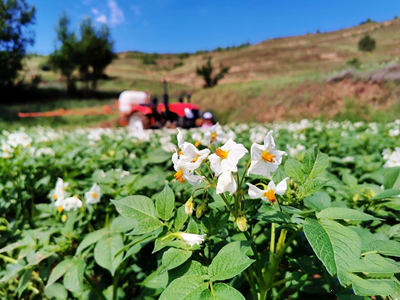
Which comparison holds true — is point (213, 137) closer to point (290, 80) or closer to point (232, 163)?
point (232, 163)

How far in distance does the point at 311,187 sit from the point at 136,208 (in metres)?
0.50

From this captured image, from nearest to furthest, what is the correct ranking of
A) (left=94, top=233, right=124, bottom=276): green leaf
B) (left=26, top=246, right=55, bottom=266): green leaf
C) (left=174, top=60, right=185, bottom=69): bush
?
(left=94, top=233, right=124, bottom=276): green leaf, (left=26, top=246, right=55, bottom=266): green leaf, (left=174, top=60, right=185, bottom=69): bush

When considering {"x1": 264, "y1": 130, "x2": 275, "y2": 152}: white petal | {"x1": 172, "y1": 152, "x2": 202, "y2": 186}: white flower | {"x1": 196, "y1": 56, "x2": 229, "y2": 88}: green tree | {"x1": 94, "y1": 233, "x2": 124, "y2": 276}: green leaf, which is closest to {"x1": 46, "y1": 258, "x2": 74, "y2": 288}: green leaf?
{"x1": 94, "y1": 233, "x2": 124, "y2": 276}: green leaf

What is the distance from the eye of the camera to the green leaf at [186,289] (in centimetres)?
56

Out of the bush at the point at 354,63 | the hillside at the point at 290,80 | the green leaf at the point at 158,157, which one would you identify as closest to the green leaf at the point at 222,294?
the green leaf at the point at 158,157

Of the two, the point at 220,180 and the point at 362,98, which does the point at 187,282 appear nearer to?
the point at 220,180

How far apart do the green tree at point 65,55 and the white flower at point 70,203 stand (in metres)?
22.8

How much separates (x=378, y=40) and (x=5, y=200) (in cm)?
1788

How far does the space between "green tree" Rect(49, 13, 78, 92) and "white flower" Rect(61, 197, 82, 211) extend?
22.8m

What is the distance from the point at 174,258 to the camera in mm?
650

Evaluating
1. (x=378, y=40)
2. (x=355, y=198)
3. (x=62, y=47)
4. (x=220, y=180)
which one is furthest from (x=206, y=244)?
(x=62, y=47)

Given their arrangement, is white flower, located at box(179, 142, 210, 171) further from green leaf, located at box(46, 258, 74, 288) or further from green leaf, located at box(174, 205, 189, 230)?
green leaf, located at box(46, 258, 74, 288)

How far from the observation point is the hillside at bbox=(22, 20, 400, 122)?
11.0 metres

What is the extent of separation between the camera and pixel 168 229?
0.77 metres
